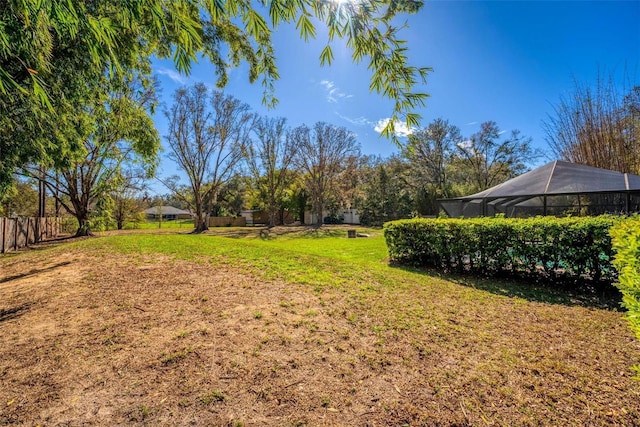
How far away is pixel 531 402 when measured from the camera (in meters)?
1.79

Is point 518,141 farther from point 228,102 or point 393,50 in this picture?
point 393,50

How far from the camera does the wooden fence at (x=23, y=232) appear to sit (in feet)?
31.9

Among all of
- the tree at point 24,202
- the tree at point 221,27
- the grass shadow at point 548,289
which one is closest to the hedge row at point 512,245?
the grass shadow at point 548,289

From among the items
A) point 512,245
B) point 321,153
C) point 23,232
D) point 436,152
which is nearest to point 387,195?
point 436,152

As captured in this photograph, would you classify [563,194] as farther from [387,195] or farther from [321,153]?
[387,195]

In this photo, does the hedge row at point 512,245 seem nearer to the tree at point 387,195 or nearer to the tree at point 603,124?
the tree at point 603,124

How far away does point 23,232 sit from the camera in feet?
36.7

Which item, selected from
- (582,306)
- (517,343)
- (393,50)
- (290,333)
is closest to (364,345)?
(290,333)

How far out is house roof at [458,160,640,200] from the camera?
6.32 meters

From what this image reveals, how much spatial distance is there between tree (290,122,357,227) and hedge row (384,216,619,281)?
726 inches

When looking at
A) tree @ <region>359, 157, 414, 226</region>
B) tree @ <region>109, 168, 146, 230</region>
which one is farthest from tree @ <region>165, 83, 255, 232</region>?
tree @ <region>359, 157, 414, 226</region>

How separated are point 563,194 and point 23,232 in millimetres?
18920

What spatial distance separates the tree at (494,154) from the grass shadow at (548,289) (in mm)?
20305

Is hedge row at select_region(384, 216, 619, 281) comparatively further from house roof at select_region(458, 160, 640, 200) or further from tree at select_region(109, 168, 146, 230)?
tree at select_region(109, 168, 146, 230)
